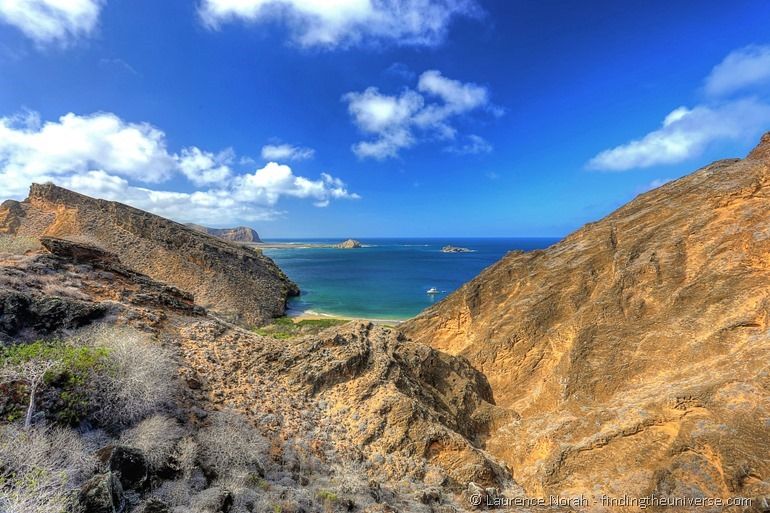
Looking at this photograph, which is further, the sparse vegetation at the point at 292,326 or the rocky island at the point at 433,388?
the sparse vegetation at the point at 292,326

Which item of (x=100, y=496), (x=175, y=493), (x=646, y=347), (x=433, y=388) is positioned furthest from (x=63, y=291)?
Result: (x=646, y=347)

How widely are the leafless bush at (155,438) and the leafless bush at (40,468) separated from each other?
0.88 metres

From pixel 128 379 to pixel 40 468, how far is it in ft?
10.7

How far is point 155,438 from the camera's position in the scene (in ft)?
24.8

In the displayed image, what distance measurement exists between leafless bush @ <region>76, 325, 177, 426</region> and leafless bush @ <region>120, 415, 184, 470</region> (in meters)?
0.48

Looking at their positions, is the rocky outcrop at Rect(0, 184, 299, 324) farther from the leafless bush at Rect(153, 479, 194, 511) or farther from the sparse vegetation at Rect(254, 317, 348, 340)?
the leafless bush at Rect(153, 479, 194, 511)

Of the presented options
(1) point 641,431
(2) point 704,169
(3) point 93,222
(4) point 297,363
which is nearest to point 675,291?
(1) point 641,431

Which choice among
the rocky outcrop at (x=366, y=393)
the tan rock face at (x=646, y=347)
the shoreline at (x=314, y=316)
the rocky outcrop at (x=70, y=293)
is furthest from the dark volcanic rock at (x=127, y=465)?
the shoreline at (x=314, y=316)

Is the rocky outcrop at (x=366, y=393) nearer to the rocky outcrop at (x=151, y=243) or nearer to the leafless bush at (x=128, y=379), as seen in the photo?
the leafless bush at (x=128, y=379)

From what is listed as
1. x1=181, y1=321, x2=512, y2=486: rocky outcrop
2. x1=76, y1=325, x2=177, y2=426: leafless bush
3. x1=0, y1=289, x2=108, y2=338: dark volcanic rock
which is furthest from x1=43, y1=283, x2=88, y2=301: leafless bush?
x1=181, y1=321, x2=512, y2=486: rocky outcrop

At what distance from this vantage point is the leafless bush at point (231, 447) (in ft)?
25.7

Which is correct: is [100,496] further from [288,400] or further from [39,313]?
[39,313]

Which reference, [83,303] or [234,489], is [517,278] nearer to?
[234,489]

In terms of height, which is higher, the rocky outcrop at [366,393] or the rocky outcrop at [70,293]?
the rocky outcrop at [70,293]
